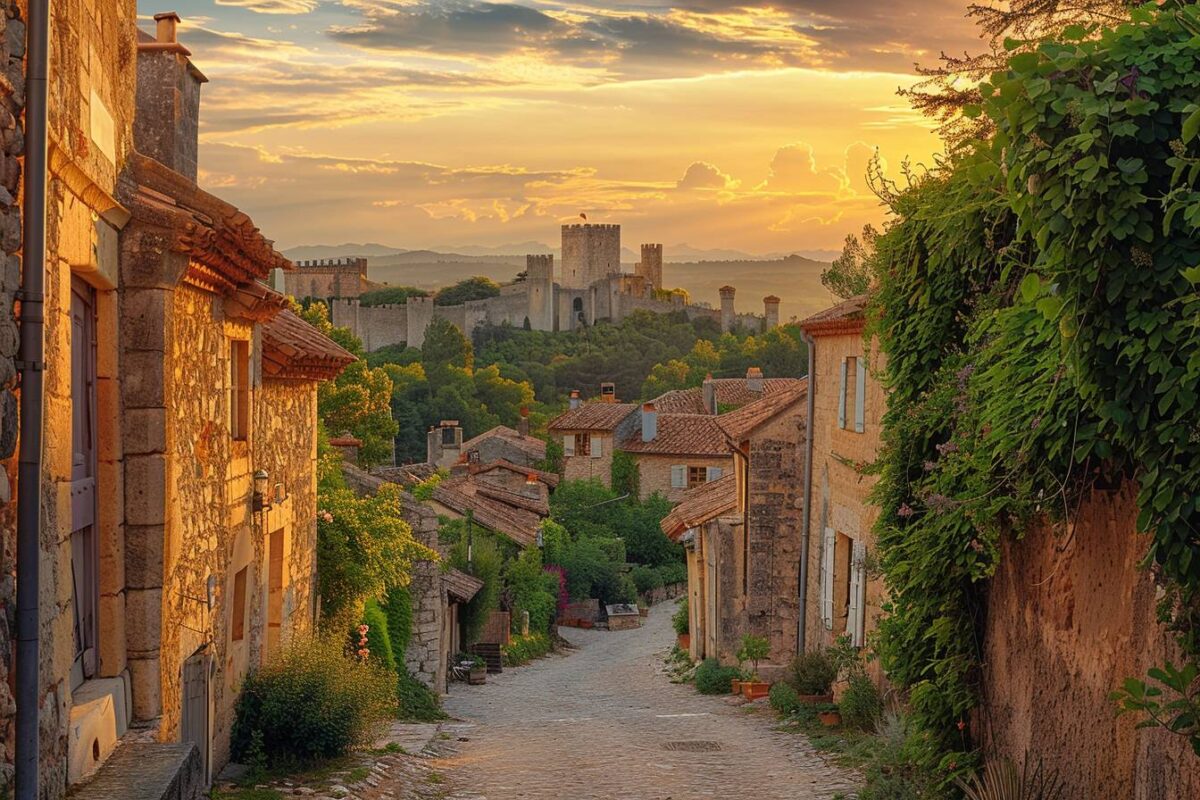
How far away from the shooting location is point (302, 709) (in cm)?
1113

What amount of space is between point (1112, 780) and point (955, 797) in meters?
2.17

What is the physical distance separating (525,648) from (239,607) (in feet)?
65.4

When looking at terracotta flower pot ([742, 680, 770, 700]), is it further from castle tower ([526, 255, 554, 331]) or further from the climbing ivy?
castle tower ([526, 255, 554, 331])

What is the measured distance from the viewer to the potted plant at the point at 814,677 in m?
16.4

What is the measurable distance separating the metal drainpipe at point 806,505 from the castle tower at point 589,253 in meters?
106

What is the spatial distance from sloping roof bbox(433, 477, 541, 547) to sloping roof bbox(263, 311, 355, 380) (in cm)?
1570

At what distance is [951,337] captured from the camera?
892 cm

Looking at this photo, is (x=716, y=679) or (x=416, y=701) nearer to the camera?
(x=416, y=701)

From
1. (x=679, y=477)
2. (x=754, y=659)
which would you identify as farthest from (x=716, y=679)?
(x=679, y=477)

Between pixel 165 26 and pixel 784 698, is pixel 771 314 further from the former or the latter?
pixel 165 26

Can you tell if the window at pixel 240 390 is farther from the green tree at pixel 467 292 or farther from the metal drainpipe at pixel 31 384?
the green tree at pixel 467 292

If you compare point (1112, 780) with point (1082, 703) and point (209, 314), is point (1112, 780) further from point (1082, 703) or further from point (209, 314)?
point (209, 314)

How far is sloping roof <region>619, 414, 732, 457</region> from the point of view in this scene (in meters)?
49.8

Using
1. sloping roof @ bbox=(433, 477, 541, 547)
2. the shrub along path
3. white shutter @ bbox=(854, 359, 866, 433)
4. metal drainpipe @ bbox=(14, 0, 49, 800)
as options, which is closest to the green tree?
sloping roof @ bbox=(433, 477, 541, 547)
